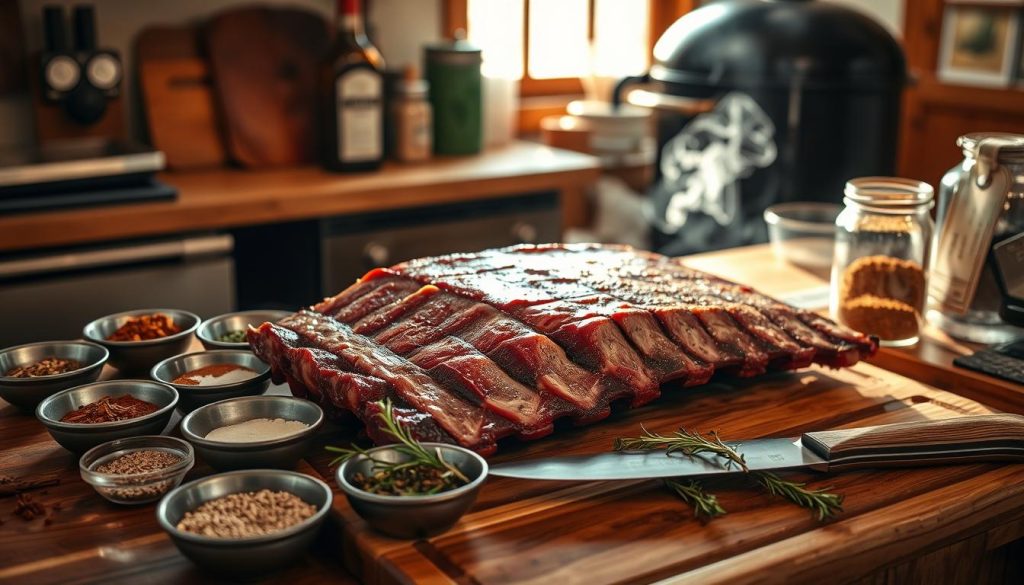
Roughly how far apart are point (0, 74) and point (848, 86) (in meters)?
2.26

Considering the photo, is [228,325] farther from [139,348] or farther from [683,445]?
[683,445]

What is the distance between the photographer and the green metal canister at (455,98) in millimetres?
3318

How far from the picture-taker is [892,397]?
5.02ft

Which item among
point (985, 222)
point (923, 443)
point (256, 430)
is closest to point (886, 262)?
point (985, 222)

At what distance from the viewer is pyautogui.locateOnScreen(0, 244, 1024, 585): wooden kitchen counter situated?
1.05m

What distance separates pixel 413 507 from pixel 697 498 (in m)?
0.33

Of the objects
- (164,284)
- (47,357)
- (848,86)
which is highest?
(848,86)

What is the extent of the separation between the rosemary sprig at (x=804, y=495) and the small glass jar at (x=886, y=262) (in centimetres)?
56

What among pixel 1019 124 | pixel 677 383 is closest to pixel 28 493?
pixel 677 383

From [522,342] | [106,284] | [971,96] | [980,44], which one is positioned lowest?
→ [106,284]

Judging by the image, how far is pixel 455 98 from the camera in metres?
3.34

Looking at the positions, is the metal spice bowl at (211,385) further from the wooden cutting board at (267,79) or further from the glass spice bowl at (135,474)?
the wooden cutting board at (267,79)

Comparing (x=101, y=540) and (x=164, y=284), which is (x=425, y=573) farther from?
(x=164, y=284)

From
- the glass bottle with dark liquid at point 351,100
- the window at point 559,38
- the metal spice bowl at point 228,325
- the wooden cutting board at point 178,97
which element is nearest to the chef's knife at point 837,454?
the metal spice bowl at point 228,325
